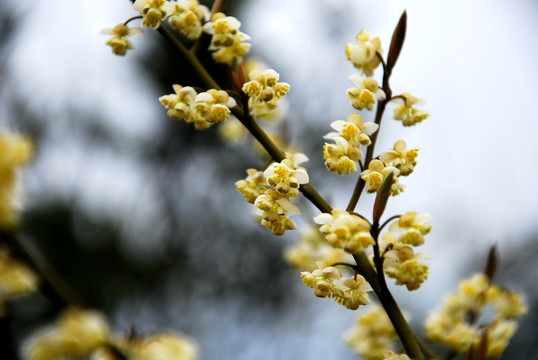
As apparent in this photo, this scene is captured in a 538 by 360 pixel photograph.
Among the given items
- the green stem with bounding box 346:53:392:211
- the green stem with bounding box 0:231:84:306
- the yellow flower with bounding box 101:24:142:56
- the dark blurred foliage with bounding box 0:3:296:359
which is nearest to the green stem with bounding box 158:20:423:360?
the green stem with bounding box 346:53:392:211

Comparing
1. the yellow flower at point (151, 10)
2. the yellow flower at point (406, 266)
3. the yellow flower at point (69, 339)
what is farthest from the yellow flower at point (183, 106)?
the yellow flower at point (69, 339)

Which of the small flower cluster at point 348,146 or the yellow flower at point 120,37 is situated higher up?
the yellow flower at point 120,37

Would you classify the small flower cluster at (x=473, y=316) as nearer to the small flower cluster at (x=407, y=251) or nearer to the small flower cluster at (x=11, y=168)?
the small flower cluster at (x=407, y=251)

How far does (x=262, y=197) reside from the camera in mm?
666

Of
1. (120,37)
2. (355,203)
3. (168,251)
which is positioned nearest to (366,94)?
(355,203)

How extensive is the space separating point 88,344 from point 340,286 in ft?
1.79

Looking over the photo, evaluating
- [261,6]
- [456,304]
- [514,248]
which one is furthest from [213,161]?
[456,304]

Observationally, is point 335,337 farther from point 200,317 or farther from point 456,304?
point 456,304

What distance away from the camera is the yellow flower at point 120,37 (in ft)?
2.65

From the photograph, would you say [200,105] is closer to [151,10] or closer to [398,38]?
[151,10]

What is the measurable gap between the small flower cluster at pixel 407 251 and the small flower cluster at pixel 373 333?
1.26 ft

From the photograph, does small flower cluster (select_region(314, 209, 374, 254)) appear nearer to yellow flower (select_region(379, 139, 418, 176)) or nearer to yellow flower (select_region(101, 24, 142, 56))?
yellow flower (select_region(379, 139, 418, 176))

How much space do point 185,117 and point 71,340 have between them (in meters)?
0.53

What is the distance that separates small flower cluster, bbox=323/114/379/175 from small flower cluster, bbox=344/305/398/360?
47 centimetres
